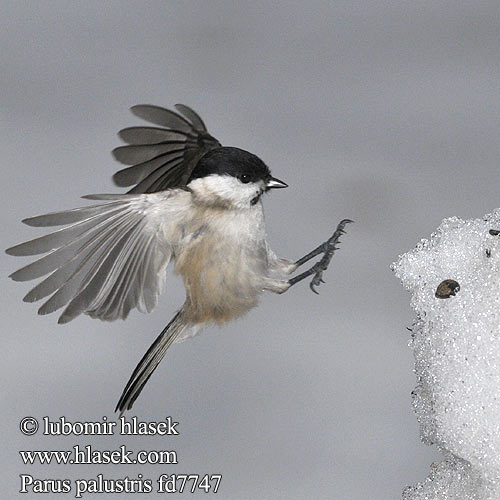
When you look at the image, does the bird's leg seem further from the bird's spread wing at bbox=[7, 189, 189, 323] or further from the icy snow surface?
the icy snow surface

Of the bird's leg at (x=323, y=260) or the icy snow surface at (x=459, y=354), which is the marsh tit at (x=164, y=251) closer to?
the bird's leg at (x=323, y=260)

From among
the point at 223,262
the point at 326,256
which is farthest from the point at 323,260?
the point at 223,262

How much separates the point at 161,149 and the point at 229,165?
145 millimetres

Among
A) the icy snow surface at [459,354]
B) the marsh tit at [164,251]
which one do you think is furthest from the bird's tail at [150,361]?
the icy snow surface at [459,354]

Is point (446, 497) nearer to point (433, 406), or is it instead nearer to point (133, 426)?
point (433, 406)

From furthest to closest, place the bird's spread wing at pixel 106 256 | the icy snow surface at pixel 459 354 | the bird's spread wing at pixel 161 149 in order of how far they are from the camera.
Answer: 1. the bird's spread wing at pixel 161 149
2. the bird's spread wing at pixel 106 256
3. the icy snow surface at pixel 459 354

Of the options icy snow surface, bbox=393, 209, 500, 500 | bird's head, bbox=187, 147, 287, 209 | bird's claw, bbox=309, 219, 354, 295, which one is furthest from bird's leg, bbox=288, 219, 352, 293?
icy snow surface, bbox=393, 209, 500, 500

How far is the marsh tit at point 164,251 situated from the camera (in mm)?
657

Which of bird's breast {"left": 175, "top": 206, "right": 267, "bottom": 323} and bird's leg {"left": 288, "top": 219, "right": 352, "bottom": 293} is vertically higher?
bird's leg {"left": 288, "top": 219, "right": 352, "bottom": 293}

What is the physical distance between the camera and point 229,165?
28.0 inches

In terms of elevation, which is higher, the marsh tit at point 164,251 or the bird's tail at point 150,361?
the marsh tit at point 164,251

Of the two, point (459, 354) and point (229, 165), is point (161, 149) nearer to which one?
point (229, 165)

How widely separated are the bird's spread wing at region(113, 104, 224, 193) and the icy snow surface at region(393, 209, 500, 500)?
14.0 inches

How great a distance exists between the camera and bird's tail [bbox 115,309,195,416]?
0.72m
